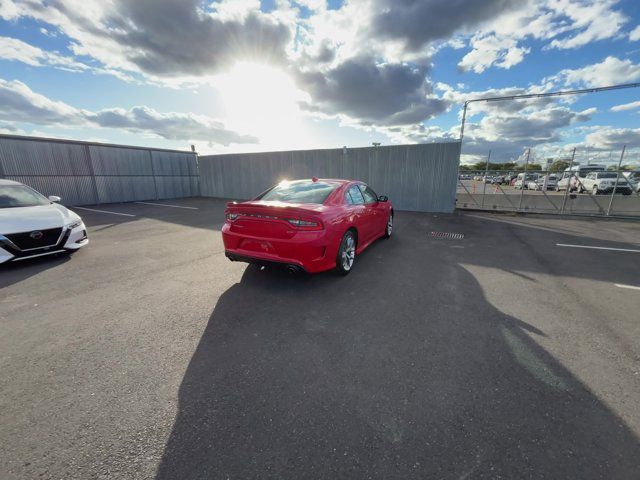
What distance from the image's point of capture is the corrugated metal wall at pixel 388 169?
11805mm

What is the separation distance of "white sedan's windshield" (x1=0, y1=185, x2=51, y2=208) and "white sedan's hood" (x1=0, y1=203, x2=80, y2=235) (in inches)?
9.6

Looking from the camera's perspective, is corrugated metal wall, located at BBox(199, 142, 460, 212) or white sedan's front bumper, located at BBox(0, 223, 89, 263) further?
corrugated metal wall, located at BBox(199, 142, 460, 212)

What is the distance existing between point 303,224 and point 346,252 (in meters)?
1.09

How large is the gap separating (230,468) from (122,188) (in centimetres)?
1934

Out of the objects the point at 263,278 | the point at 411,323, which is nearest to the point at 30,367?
the point at 263,278

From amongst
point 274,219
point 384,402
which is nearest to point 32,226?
point 274,219

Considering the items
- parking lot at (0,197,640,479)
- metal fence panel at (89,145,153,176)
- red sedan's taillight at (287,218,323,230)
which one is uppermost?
metal fence panel at (89,145,153,176)

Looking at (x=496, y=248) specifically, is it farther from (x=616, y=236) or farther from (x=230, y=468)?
(x=230, y=468)

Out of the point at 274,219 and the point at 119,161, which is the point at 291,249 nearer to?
the point at 274,219

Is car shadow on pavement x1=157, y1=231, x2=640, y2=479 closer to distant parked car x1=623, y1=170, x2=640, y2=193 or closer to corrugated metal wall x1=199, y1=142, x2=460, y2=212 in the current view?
corrugated metal wall x1=199, y1=142, x2=460, y2=212

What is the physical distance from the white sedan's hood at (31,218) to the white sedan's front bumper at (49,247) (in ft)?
0.60

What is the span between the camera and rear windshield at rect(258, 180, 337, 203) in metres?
4.38

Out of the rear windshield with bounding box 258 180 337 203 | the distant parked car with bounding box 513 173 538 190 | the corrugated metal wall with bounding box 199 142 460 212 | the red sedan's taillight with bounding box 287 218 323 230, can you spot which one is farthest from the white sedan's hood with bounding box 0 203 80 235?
the distant parked car with bounding box 513 173 538 190

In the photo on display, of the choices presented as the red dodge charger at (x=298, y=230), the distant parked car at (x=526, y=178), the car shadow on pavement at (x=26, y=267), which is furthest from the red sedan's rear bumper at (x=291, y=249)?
the distant parked car at (x=526, y=178)
